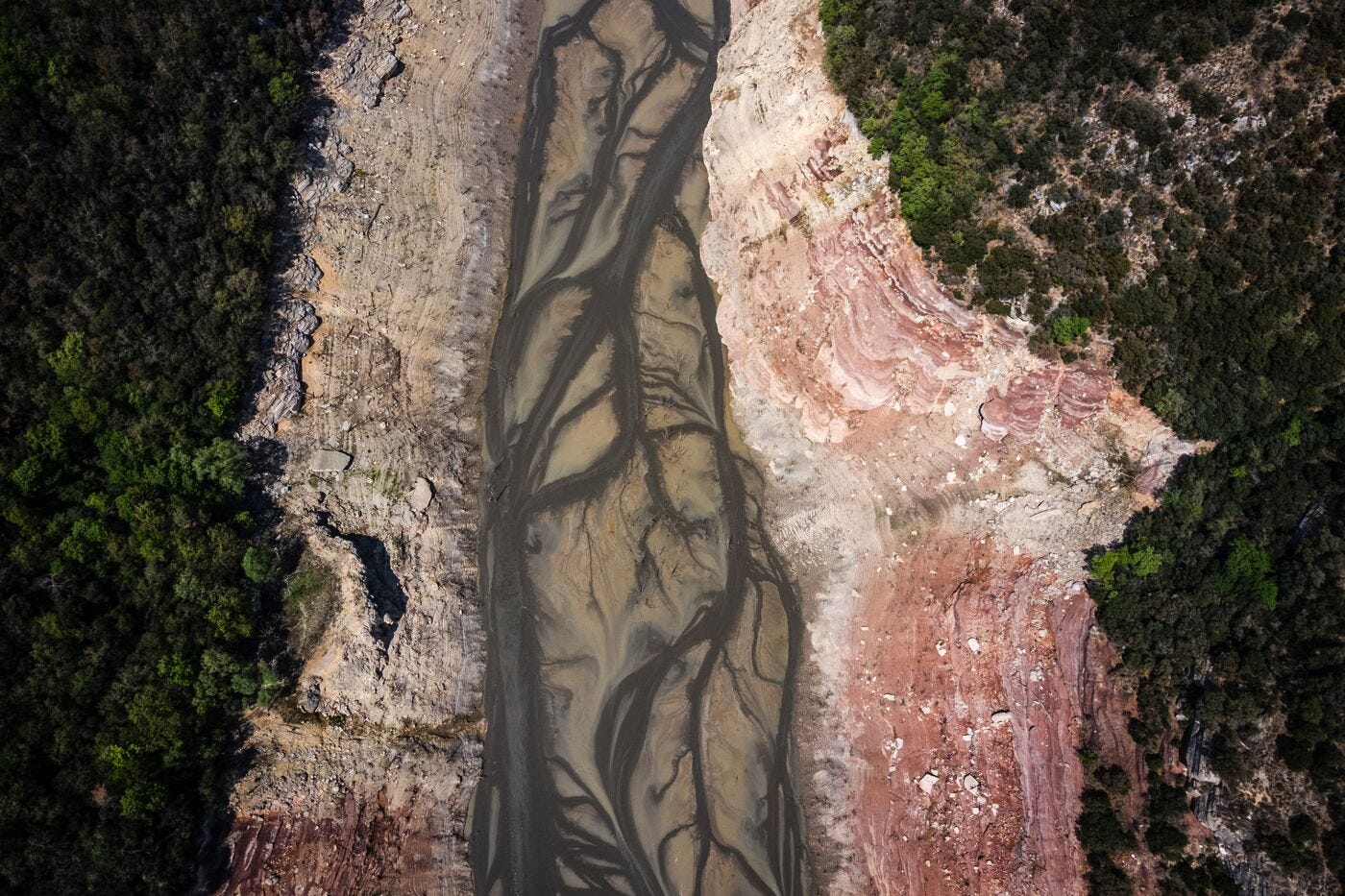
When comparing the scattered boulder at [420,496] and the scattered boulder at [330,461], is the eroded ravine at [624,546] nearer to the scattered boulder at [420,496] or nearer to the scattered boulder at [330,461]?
the scattered boulder at [420,496]

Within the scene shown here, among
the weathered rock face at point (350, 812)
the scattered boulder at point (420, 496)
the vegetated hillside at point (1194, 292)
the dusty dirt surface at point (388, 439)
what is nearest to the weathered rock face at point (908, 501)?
the vegetated hillside at point (1194, 292)

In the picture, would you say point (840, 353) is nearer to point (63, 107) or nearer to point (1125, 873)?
Answer: point (1125, 873)

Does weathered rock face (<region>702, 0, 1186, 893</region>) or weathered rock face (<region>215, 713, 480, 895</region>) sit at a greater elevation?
weathered rock face (<region>702, 0, 1186, 893</region>)

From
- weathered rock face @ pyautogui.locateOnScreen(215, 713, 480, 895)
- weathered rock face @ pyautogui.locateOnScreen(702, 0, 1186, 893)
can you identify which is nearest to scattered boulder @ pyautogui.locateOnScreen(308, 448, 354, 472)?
weathered rock face @ pyautogui.locateOnScreen(215, 713, 480, 895)

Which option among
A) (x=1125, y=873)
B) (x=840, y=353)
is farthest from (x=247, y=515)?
(x=1125, y=873)

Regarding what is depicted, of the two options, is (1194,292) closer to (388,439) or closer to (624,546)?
(624,546)

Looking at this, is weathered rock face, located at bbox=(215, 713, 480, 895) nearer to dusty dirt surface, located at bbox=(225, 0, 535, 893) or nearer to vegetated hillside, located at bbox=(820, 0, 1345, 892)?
dusty dirt surface, located at bbox=(225, 0, 535, 893)

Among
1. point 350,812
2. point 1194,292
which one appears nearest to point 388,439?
point 350,812

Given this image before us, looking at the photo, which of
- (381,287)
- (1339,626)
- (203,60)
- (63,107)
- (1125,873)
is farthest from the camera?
(381,287)
